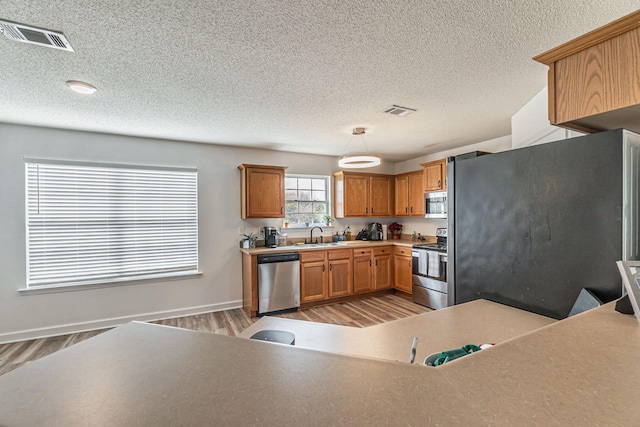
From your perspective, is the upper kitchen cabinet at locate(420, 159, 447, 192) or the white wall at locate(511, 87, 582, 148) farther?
the upper kitchen cabinet at locate(420, 159, 447, 192)

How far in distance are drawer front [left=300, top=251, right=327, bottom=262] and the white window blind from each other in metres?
1.60

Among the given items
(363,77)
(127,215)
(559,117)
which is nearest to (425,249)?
(363,77)

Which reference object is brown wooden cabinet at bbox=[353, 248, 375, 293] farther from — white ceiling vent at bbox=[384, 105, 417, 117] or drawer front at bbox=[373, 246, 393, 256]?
white ceiling vent at bbox=[384, 105, 417, 117]

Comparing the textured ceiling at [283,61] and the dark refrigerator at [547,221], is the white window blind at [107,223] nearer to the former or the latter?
the textured ceiling at [283,61]

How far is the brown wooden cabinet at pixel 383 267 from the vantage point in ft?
15.8

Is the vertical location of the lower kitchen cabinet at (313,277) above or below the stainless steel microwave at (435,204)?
below

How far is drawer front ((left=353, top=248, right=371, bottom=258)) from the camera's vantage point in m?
4.64

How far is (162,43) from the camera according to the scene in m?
1.75

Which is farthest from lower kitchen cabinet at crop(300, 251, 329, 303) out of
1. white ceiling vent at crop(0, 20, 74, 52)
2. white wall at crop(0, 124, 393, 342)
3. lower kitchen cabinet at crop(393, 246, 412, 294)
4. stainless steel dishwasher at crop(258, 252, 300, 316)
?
white ceiling vent at crop(0, 20, 74, 52)

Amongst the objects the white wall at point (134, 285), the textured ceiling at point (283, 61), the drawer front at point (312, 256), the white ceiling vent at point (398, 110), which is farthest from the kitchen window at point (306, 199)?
the white ceiling vent at point (398, 110)

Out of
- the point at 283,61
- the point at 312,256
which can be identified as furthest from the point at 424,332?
the point at 312,256

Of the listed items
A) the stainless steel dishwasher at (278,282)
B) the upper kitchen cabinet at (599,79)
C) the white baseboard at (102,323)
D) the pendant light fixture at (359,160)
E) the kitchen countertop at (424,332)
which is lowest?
the white baseboard at (102,323)

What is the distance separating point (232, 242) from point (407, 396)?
4.19 metres

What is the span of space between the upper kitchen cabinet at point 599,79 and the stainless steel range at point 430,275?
301 cm
